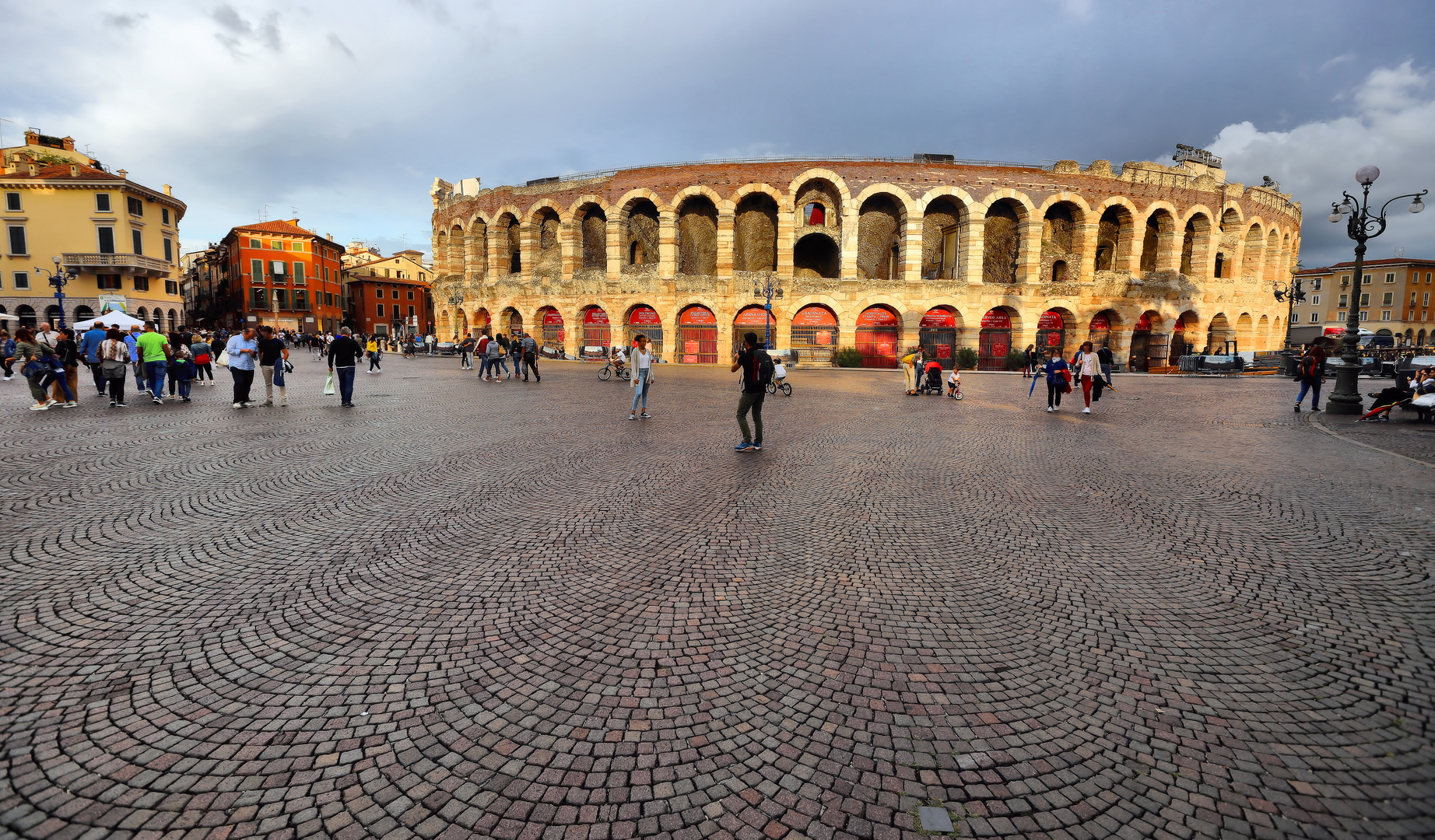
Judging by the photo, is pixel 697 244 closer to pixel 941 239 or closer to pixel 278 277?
pixel 941 239

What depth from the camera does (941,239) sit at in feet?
125

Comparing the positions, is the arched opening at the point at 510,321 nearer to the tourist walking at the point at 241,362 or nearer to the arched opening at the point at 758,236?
the arched opening at the point at 758,236

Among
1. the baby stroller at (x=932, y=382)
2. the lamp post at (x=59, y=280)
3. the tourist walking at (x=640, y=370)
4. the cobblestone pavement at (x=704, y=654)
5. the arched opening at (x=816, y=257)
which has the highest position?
the arched opening at (x=816, y=257)

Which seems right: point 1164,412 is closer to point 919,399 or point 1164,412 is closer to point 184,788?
point 919,399

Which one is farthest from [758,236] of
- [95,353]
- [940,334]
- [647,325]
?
[95,353]

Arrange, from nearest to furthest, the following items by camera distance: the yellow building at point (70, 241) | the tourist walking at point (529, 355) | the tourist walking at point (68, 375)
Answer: the tourist walking at point (68, 375), the tourist walking at point (529, 355), the yellow building at point (70, 241)

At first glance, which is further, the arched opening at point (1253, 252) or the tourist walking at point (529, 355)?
the arched opening at point (1253, 252)

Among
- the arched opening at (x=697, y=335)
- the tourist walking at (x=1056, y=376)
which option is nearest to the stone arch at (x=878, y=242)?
the arched opening at (x=697, y=335)

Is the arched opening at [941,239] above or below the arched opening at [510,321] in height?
above

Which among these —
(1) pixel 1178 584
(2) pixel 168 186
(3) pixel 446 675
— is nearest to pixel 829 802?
(3) pixel 446 675

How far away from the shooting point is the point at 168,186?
56312 millimetres

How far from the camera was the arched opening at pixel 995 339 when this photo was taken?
3566 cm

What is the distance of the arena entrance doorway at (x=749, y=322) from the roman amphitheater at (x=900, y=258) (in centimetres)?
13

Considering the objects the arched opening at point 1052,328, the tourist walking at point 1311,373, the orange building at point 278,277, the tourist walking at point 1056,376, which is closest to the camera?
the tourist walking at point 1311,373
